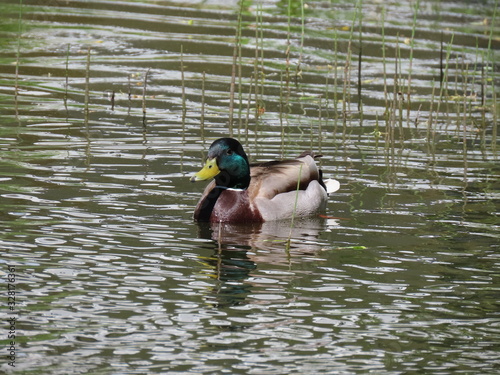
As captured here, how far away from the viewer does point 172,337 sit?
679 cm

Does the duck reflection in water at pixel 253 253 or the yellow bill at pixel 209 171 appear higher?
the yellow bill at pixel 209 171

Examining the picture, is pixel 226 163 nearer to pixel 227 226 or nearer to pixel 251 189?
pixel 251 189

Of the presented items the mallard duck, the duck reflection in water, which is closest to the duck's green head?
the mallard duck

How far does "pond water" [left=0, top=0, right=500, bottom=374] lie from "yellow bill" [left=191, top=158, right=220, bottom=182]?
0.39m

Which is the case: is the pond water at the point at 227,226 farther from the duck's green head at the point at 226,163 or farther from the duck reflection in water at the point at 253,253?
the duck's green head at the point at 226,163

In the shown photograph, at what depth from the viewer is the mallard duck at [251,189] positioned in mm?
10062

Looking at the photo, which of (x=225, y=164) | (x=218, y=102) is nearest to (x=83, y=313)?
(x=225, y=164)

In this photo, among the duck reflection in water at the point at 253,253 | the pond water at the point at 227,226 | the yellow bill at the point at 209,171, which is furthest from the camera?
the yellow bill at the point at 209,171

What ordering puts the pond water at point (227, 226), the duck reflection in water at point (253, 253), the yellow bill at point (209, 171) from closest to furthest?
the pond water at point (227, 226) → the duck reflection in water at point (253, 253) → the yellow bill at point (209, 171)

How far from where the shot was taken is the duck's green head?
397 inches

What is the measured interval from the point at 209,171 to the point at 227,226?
0.49 metres

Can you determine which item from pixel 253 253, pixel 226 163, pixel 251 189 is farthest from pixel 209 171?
pixel 253 253

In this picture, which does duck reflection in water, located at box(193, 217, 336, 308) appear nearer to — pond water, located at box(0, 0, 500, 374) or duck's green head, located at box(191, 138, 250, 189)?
pond water, located at box(0, 0, 500, 374)

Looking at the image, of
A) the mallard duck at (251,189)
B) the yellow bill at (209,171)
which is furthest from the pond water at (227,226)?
the yellow bill at (209,171)
